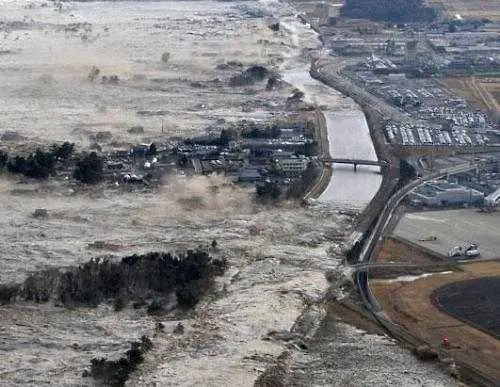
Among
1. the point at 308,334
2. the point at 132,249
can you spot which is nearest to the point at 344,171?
the point at 132,249

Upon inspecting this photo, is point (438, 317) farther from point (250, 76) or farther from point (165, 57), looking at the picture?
point (165, 57)

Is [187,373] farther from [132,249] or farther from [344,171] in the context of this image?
[344,171]

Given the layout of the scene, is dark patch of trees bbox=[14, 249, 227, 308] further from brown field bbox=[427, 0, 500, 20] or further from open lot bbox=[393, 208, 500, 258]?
brown field bbox=[427, 0, 500, 20]

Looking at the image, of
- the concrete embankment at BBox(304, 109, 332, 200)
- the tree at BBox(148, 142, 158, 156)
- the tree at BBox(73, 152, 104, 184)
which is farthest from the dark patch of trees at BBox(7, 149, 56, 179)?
the concrete embankment at BBox(304, 109, 332, 200)

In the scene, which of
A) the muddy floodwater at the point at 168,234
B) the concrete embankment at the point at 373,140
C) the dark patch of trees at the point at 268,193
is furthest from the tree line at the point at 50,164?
the concrete embankment at the point at 373,140

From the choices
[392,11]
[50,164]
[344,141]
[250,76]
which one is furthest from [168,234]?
[392,11]
